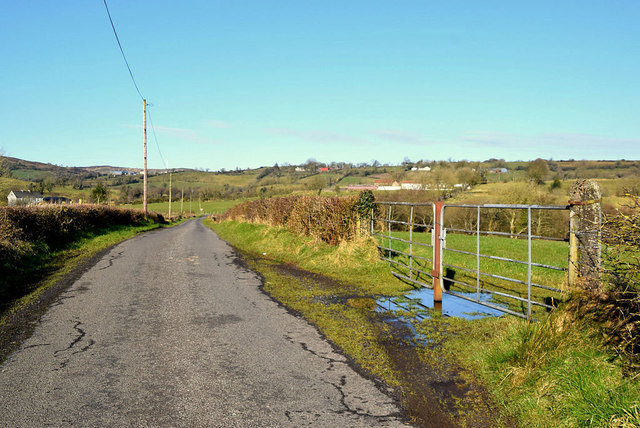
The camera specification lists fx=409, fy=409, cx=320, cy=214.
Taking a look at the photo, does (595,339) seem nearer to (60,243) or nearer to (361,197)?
(361,197)

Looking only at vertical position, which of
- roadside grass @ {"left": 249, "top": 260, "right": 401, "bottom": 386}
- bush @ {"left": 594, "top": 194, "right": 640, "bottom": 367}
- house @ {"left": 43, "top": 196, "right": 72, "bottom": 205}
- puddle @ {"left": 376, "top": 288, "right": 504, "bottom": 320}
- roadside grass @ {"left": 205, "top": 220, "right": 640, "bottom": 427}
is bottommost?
puddle @ {"left": 376, "top": 288, "right": 504, "bottom": 320}

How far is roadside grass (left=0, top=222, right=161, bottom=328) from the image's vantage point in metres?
7.58

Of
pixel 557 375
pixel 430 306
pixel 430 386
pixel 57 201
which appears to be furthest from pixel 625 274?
pixel 57 201

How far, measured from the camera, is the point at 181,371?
4539 mm

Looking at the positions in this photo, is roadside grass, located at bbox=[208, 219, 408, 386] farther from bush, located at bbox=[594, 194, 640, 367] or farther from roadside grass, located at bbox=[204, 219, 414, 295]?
bush, located at bbox=[594, 194, 640, 367]

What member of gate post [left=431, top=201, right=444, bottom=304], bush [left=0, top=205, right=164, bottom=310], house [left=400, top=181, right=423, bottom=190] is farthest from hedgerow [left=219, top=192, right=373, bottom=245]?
house [left=400, top=181, right=423, bottom=190]

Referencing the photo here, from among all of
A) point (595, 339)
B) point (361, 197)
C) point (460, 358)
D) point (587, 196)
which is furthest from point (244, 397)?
point (361, 197)

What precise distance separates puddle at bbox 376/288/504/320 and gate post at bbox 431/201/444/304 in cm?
25

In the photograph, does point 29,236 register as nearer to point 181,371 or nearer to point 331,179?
point 181,371

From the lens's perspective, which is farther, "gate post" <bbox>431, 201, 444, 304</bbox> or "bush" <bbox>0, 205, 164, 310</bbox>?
"bush" <bbox>0, 205, 164, 310</bbox>

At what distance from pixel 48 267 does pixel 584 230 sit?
1312 cm

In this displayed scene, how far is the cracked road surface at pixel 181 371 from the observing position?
3.59 meters

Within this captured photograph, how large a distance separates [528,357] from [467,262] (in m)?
10.6

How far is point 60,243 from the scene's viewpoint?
53.2 ft
